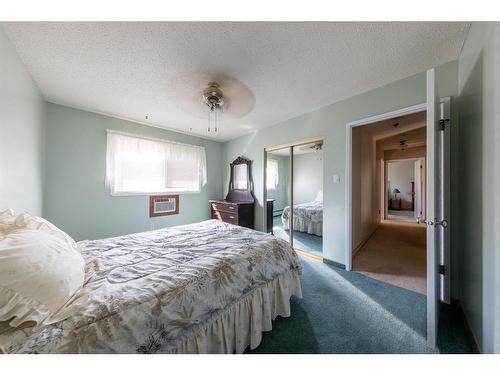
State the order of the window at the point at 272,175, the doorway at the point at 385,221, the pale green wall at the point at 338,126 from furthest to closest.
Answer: the window at the point at 272,175, the doorway at the point at 385,221, the pale green wall at the point at 338,126

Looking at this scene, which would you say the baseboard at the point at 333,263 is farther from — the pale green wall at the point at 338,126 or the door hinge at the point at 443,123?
the door hinge at the point at 443,123

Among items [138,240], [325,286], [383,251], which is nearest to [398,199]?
[383,251]

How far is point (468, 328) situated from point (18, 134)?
13.5 ft

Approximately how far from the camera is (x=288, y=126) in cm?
320

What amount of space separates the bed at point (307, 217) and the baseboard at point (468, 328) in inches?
63.6

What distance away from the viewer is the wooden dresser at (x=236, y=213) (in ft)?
11.9

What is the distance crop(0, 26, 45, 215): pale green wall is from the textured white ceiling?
0.47ft

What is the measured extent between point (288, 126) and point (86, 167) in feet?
10.8

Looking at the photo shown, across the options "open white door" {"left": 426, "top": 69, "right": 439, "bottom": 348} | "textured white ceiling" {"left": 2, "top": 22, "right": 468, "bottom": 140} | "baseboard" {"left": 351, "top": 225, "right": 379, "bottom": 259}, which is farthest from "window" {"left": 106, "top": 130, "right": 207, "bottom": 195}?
"open white door" {"left": 426, "top": 69, "right": 439, "bottom": 348}

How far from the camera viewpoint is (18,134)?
167cm

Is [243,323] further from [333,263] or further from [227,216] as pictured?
[227,216]

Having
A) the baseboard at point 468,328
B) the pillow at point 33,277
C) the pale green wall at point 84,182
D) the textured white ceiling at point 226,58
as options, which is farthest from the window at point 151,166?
the baseboard at point 468,328

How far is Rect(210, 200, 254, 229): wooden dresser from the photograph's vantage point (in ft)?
11.9

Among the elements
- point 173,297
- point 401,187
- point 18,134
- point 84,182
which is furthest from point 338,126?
point 401,187
